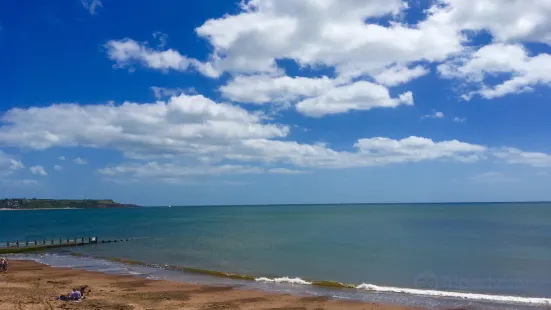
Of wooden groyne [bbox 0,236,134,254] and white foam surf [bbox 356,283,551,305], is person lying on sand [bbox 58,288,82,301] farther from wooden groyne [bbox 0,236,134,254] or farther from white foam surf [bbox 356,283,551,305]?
wooden groyne [bbox 0,236,134,254]

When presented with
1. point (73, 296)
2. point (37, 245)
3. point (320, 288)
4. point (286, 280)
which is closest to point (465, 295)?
point (320, 288)

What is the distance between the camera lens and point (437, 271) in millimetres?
36406

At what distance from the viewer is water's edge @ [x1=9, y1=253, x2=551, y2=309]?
24.9 m

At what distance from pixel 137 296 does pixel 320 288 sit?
1191 cm

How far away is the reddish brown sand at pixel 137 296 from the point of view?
22672 millimetres

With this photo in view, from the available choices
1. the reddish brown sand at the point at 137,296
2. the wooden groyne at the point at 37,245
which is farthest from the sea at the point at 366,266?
the wooden groyne at the point at 37,245

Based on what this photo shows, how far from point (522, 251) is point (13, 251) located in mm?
58398

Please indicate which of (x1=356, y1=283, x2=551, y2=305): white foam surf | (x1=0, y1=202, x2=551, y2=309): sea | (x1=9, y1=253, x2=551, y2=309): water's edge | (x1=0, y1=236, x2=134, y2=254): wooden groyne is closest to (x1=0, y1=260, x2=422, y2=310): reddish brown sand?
(x1=9, y1=253, x2=551, y2=309): water's edge

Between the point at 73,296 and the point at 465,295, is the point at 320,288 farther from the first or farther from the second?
the point at 73,296

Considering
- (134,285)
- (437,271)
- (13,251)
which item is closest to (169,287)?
(134,285)

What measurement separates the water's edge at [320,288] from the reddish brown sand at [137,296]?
A: 193 cm

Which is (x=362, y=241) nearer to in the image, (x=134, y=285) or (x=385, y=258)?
(x=385, y=258)

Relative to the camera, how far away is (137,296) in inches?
984

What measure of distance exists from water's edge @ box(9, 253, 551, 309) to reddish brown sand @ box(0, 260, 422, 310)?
193cm
